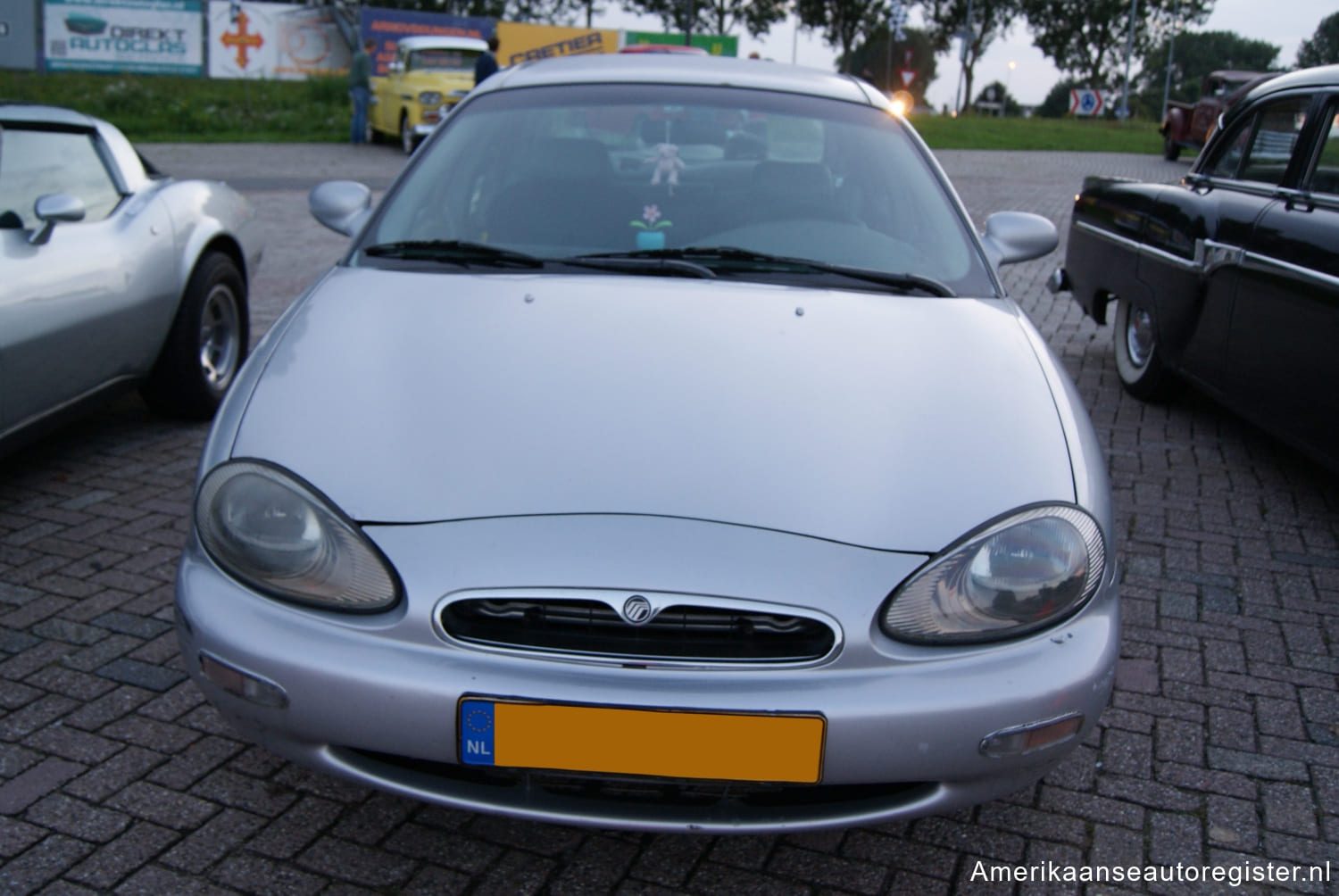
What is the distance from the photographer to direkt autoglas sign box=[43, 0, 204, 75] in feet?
82.3

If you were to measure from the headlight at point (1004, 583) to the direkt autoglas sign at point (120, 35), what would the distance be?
91.1 ft

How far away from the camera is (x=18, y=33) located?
25094 mm

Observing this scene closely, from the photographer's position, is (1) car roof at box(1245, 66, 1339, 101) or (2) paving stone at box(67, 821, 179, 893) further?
(1) car roof at box(1245, 66, 1339, 101)

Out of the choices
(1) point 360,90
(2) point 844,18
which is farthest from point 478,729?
(2) point 844,18

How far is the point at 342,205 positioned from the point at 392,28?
23.9 m

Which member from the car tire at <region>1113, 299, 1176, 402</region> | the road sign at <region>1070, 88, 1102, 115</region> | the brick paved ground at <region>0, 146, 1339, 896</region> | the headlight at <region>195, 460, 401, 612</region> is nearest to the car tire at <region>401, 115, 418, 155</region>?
the car tire at <region>1113, 299, 1176, 402</region>

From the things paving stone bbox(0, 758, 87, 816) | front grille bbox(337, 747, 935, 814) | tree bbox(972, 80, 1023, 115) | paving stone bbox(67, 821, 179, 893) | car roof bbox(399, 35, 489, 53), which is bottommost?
paving stone bbox(67, 821, 179, 893)

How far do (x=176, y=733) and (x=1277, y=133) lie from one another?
442 centimetres

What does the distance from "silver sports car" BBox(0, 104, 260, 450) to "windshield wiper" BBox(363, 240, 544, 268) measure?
1407 millimetres

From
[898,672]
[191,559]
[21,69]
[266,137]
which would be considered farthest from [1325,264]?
[21,69]

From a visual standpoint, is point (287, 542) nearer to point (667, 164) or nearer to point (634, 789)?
point (634, 789)

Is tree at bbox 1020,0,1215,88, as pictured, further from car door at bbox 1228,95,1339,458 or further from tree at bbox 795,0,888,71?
car door at bbox 1228,95,1339,458

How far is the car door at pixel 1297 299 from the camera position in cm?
375

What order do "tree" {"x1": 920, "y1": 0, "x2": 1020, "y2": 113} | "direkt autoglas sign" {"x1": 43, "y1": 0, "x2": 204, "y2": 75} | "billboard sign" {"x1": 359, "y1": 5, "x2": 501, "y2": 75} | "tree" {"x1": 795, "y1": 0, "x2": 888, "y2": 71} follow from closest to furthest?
"billboard sign" {"x1": 359, "y1": 5, "x2": 501, "y2": 75}, "direkt autoglas sign" {"x1": 43, "y1": 0, "x2": 204, "y2": 75}, "tree" {"x1": 795, "y1": 0, "x2": 888, "y2": 71}, "tree" {"x1": 920, "y1": 0, "x2": 1020, "y2": 113}
